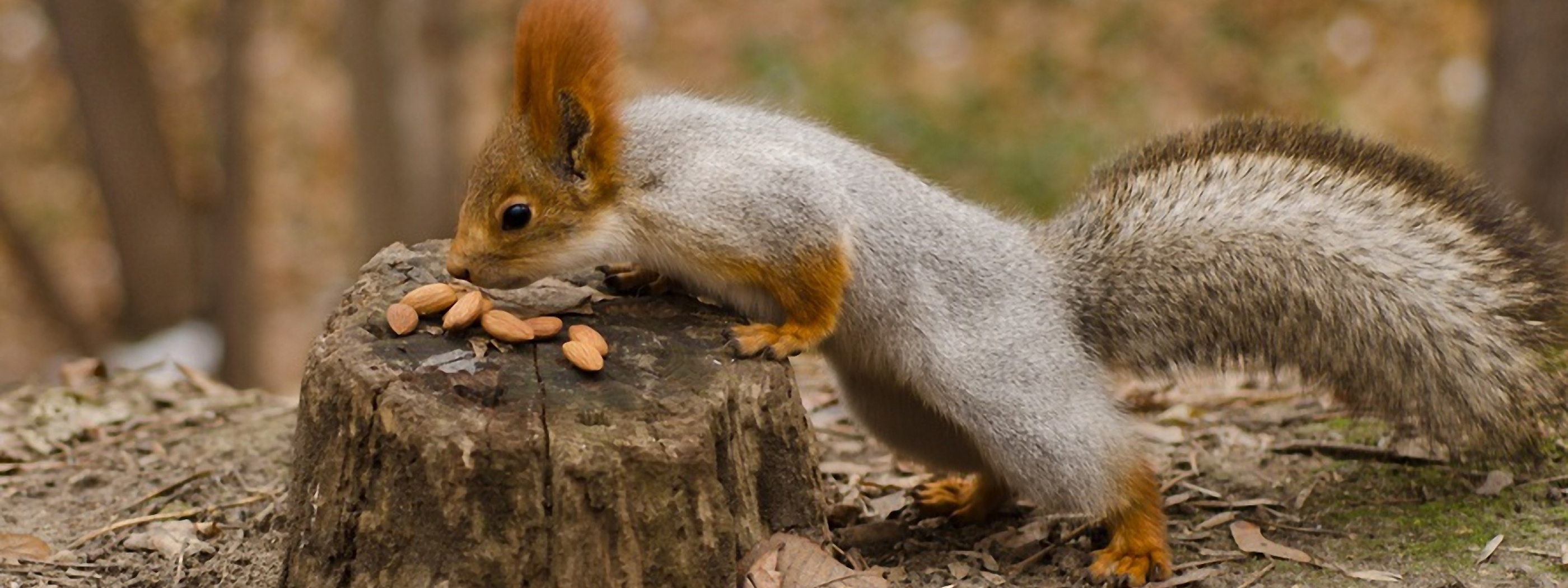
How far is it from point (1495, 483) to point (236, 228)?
6511 millimetres

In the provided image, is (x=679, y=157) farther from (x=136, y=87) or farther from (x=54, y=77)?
(x=54, y=77)

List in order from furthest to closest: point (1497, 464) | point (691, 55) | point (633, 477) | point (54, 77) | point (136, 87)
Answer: point (54, 77)
point (691, 55)
point (136, 87)
point (1497, 464)
point (633, 477)

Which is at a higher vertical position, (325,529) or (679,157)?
(679,157)

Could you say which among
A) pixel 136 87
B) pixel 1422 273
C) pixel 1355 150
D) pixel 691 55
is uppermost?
pixel 691 55

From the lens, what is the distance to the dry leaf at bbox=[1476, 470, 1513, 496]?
3543mm

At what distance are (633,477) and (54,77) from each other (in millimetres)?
11183

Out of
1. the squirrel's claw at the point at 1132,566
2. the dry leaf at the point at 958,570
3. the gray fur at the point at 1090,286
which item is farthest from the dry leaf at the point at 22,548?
the squirrel's claw at the point at 1132,566

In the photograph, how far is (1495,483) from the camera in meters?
3.56

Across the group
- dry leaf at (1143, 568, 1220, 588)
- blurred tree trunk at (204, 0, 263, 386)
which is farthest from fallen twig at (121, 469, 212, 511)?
blurred tree trunk at (204, 0, 263, 386)

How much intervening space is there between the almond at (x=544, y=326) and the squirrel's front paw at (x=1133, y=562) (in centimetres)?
122

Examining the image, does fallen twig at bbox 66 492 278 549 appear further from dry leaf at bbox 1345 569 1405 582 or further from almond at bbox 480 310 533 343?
Result: dry leaf at bbox 1345 569 1405 582

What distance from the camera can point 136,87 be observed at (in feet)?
26.8

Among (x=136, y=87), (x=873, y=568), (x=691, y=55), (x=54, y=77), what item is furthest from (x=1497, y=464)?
(x=54, y=77)

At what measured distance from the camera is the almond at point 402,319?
2.98 m
